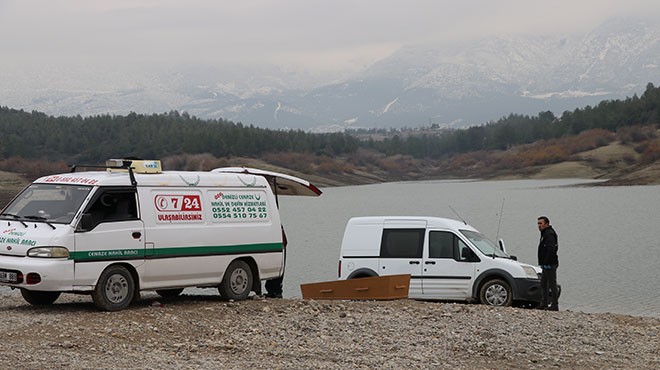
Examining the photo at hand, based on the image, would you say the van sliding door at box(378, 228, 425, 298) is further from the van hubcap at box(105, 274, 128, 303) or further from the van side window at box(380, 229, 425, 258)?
the van hubcap at box(105, 274, 128, 303)

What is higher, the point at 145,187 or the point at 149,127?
the point at 149,127

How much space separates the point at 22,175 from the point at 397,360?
127780 millimetres

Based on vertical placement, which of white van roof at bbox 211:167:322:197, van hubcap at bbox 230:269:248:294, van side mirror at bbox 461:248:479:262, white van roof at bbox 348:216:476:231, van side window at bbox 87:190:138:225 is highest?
white van roof at bbox 211:167:322:197

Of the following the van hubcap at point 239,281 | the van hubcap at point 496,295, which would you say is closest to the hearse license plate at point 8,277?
the van hubcap at point 239,281

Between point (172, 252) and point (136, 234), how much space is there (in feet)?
2.47

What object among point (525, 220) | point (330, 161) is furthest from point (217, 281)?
point (330, 161)

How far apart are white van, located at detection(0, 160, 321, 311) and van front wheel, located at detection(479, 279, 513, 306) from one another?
172 inches

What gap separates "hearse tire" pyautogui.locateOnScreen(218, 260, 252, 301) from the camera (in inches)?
639

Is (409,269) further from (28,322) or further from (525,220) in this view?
Result: (525,220)

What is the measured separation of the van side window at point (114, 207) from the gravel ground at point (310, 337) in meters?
1.41

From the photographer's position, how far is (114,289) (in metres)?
14.4

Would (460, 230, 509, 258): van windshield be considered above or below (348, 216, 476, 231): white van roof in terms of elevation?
below

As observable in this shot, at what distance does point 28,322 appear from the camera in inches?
509

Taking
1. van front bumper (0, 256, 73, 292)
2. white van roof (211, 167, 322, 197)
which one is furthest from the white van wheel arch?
van front bumper (0, 256, 73, 292)
